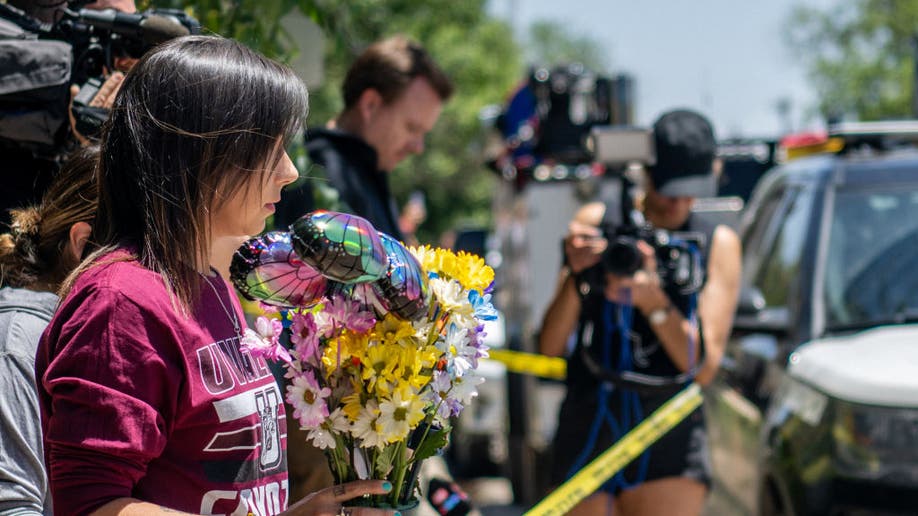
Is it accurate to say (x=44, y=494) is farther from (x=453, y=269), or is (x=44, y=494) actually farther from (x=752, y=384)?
(x=752, y=384)

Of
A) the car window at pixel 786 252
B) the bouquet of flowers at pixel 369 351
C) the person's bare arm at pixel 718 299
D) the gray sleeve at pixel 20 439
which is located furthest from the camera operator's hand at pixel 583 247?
the gray sleeve at pixel 20 439

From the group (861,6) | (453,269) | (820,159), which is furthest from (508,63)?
(453,269)

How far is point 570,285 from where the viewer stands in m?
3.67

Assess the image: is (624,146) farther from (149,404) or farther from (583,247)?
(149,404)

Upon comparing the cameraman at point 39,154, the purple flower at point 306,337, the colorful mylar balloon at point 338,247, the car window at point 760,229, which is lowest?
the car window at point 760,229

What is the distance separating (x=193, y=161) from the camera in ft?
5.67

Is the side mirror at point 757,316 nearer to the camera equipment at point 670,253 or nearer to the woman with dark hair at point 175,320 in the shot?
the camera equipment at point 670,253

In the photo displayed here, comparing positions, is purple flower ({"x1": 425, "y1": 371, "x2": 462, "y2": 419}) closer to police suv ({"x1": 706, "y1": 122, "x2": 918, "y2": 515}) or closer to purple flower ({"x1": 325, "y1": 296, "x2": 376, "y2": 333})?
purple flower ({"x1": 325, "y1": 296, "x2": 376, "y2": 333})

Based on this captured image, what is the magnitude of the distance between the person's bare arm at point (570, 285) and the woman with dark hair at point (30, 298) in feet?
5.95

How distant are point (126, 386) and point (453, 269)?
2.10 feet

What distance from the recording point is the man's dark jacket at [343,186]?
134 inches

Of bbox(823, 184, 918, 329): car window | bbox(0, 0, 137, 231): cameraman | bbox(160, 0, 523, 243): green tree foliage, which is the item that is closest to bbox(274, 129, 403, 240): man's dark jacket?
bbox(0, 0, 137, 231): cameraman

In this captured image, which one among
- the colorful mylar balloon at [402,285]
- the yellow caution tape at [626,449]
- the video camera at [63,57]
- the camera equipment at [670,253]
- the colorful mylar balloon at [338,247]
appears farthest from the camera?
the camera equipment at [670,253]

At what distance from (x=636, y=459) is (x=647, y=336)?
41 cm
